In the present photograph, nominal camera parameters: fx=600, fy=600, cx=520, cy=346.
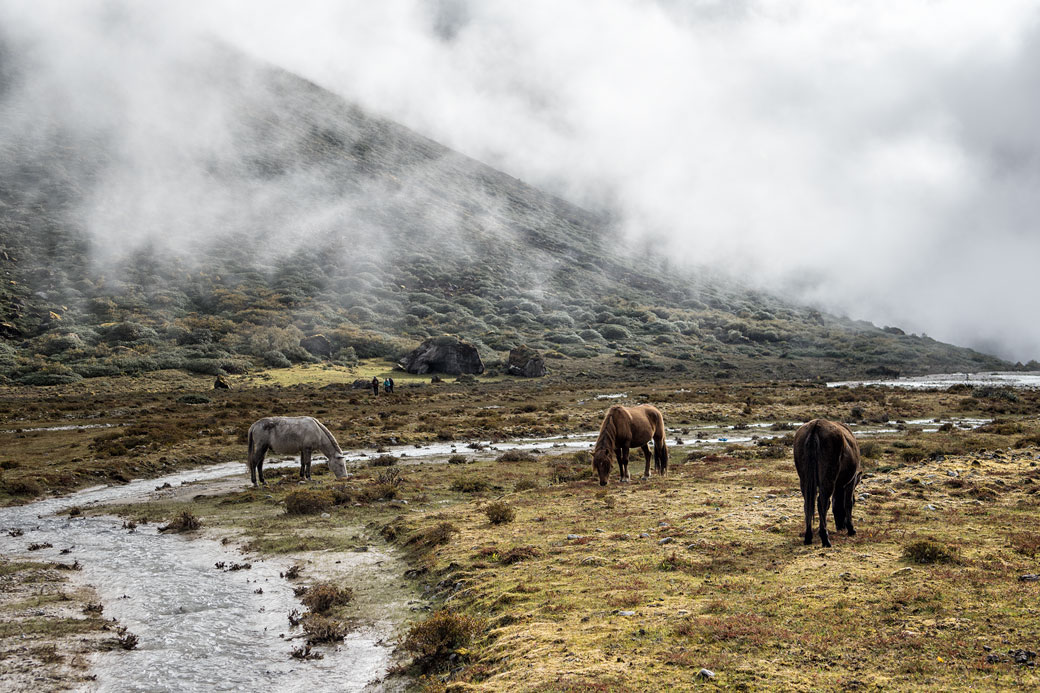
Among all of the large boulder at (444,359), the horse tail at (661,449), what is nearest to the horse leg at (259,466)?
the horse tail at (661,449)

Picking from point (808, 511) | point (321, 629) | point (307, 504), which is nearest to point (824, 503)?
point (808, 511)

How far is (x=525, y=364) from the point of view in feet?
323

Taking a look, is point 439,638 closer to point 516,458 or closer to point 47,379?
point 516,458

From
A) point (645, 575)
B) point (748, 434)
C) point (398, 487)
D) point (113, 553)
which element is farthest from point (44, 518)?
point (748, 434)

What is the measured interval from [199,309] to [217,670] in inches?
4960

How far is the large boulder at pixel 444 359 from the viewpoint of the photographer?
9481cm

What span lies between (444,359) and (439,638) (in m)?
86.4

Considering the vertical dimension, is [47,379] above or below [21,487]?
above

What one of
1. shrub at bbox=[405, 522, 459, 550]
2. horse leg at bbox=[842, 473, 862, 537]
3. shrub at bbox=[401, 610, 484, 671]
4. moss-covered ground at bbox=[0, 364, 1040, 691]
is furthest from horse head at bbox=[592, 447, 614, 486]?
shrub at bbox=[401, 610, 484, 671]

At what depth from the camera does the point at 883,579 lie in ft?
31.2

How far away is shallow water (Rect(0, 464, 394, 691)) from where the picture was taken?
899 centimetres

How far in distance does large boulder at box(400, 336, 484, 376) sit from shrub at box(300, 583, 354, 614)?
81.7 m

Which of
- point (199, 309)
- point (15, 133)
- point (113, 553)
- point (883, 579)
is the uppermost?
point (15, 133)

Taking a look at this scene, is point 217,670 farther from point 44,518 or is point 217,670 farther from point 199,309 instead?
point 199,309
